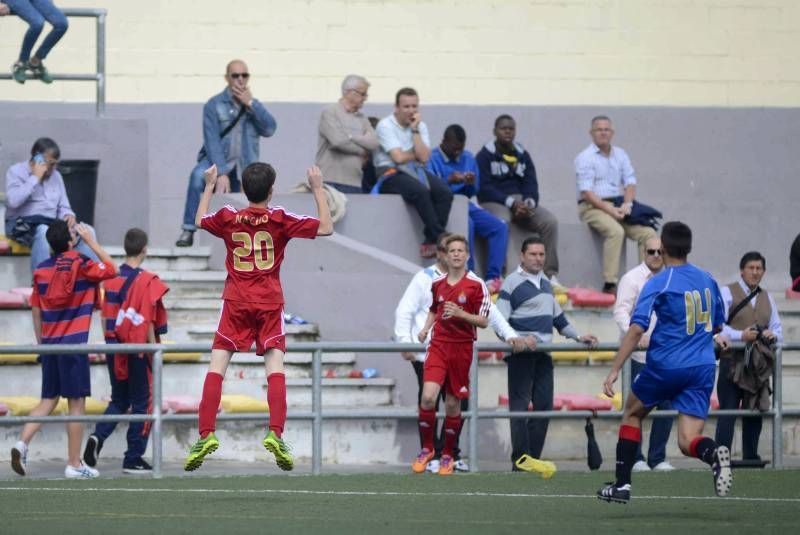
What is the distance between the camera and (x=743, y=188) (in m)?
19.8

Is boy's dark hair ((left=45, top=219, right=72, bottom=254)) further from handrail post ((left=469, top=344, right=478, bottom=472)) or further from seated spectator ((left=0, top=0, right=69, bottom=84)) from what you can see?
seated spectator ((left=0, top=0, right=69, bottom=84))

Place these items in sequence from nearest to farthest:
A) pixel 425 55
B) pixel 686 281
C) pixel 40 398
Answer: pixel 686 281 → pixel 40 398 → pixel 425 55

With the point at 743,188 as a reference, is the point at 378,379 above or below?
below

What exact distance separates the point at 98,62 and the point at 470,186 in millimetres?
3951

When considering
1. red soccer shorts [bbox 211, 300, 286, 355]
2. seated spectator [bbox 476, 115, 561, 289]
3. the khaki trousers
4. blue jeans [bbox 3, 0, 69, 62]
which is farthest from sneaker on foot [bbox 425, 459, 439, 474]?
blue jeans [bbox 3, 0, 69, 62]

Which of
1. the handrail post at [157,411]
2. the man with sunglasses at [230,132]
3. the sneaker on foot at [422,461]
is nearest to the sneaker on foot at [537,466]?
the sneaker on foot at [422,461]

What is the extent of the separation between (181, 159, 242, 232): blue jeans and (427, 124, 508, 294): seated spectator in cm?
189

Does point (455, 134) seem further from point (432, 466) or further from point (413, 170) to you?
point (432, 466)

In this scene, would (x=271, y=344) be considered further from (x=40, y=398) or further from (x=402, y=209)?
(x=402, y=209)

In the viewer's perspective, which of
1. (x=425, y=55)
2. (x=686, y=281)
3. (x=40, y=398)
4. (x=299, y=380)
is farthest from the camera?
(x=425, y=55)

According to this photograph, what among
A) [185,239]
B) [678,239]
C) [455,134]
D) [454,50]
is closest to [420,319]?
[455,134]

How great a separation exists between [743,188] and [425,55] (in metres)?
3.98

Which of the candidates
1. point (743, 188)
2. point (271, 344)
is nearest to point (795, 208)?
point (743, 188)

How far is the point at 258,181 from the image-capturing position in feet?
33.2
